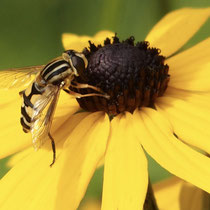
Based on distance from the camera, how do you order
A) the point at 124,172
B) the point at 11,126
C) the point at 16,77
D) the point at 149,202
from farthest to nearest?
the point at 16,77
the point at 11,126
the point at 149,202
the point at 124,172

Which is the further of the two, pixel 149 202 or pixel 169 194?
pixel 169 194

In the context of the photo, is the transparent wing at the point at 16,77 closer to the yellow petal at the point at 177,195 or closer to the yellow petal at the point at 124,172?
the yellow petal at the point at 124,172

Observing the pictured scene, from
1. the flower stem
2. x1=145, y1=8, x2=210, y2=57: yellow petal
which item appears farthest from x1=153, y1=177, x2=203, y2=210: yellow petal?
x1=145, y1=8, x2=210, y2=57: yellow petal

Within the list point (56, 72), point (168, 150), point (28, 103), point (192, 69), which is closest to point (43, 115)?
point (28, 103)

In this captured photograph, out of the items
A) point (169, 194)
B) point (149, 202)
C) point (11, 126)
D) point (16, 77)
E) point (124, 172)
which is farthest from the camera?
point (169, 194)

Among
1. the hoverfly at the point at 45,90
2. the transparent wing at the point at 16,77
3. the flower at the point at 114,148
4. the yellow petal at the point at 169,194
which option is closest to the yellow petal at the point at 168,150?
the flower at the point at 114,148

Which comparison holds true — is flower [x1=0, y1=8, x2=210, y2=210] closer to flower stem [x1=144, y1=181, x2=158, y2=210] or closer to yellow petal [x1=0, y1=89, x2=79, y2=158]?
yellow petal [x1=0, y1=89, x2=79, y2=158]

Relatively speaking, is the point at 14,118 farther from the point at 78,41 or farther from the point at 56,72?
the point at 78,41
